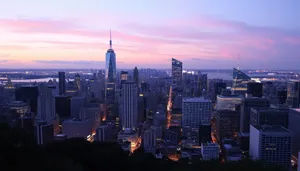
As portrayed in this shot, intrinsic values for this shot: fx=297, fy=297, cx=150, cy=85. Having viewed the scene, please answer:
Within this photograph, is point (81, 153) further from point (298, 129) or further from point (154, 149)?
point (298, 129)

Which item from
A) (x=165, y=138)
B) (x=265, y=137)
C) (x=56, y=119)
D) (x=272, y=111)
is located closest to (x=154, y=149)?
(x=165, y=138)

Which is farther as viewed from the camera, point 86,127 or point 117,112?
point 117,112

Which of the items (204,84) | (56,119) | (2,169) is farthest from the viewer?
(204,84)

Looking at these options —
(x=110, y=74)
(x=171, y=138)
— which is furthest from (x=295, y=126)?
(x=110, y=74)

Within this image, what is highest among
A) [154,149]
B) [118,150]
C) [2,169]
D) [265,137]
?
[2,169]

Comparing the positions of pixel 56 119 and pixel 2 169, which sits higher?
pixel 2 169

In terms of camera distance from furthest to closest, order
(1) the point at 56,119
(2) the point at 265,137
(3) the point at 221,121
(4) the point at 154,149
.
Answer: (1) the point at 56,119 → (3) the point at 221,121 → (4) the point at 154,149 → (2) the point at 265,137

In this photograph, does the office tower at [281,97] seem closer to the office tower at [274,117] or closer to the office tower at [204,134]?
the office tower at [274,117]

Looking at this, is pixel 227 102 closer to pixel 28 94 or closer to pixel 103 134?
pixel 103 134
